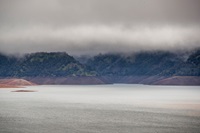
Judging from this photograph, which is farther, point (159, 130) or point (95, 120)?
point (95, 120)

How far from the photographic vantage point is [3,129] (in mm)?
68000

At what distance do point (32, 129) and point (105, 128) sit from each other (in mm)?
14619

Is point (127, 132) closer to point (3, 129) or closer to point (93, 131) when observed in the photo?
point (93, 131)

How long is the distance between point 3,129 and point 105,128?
20292 mm

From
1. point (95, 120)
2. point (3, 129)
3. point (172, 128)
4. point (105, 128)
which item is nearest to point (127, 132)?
point (105, 128)

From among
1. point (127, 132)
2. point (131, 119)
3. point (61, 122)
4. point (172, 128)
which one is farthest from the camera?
point (131, 119)

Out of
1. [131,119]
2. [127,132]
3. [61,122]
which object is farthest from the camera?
[131,119]

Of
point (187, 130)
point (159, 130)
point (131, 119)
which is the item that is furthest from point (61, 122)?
point (187, 130)

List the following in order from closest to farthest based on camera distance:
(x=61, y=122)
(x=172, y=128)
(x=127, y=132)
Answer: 1. (x=127, y=132)
2. (x=172, y=128)
3. (x=61, y=122)

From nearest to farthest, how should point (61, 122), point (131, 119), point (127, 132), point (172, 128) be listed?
point (127, 132)
point (172, 128)
point (61, 122)
point (131, 119)

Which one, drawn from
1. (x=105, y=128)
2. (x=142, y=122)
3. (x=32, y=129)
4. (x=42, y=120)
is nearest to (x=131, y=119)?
(x=142, y=122)

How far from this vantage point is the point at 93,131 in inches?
2606

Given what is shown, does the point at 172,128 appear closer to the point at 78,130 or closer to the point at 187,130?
the point at 187,130

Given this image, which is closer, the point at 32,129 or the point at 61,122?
the point at 32,129
